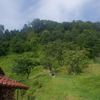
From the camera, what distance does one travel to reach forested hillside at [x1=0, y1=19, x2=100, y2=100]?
20.6m

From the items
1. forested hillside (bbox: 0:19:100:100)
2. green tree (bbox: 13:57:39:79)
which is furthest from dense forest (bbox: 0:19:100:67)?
green tree (bbox: 13:57:39:79)

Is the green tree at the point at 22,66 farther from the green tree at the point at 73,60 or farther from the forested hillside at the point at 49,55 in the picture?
the green tree at the point at 73,60

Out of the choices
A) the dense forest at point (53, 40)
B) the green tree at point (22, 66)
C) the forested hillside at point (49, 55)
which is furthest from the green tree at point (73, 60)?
the green tree at point (22, 66)

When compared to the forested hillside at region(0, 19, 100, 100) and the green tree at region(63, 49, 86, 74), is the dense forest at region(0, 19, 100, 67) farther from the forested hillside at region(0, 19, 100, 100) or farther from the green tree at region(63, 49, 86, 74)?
the green tree at region(63, 49, 86, 74)

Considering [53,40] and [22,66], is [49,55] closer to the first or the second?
[22,66]

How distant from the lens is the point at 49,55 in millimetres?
28547

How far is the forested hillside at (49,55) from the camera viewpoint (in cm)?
2056

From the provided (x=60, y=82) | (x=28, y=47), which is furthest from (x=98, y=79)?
(x=28, y=47)

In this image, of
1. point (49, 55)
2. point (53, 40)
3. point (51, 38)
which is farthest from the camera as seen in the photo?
point (51, 38)

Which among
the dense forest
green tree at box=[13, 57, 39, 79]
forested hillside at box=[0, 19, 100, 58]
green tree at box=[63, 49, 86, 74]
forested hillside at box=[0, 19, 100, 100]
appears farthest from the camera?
forested hillside at box=[0, 19, 100, 58]

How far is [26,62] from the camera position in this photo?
24.1 meters

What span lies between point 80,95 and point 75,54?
1062cm

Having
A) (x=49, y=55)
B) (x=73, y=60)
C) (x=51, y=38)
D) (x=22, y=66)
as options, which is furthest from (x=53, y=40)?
(x=73, y=60)

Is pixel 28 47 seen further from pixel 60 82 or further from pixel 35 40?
pixel 60 82
